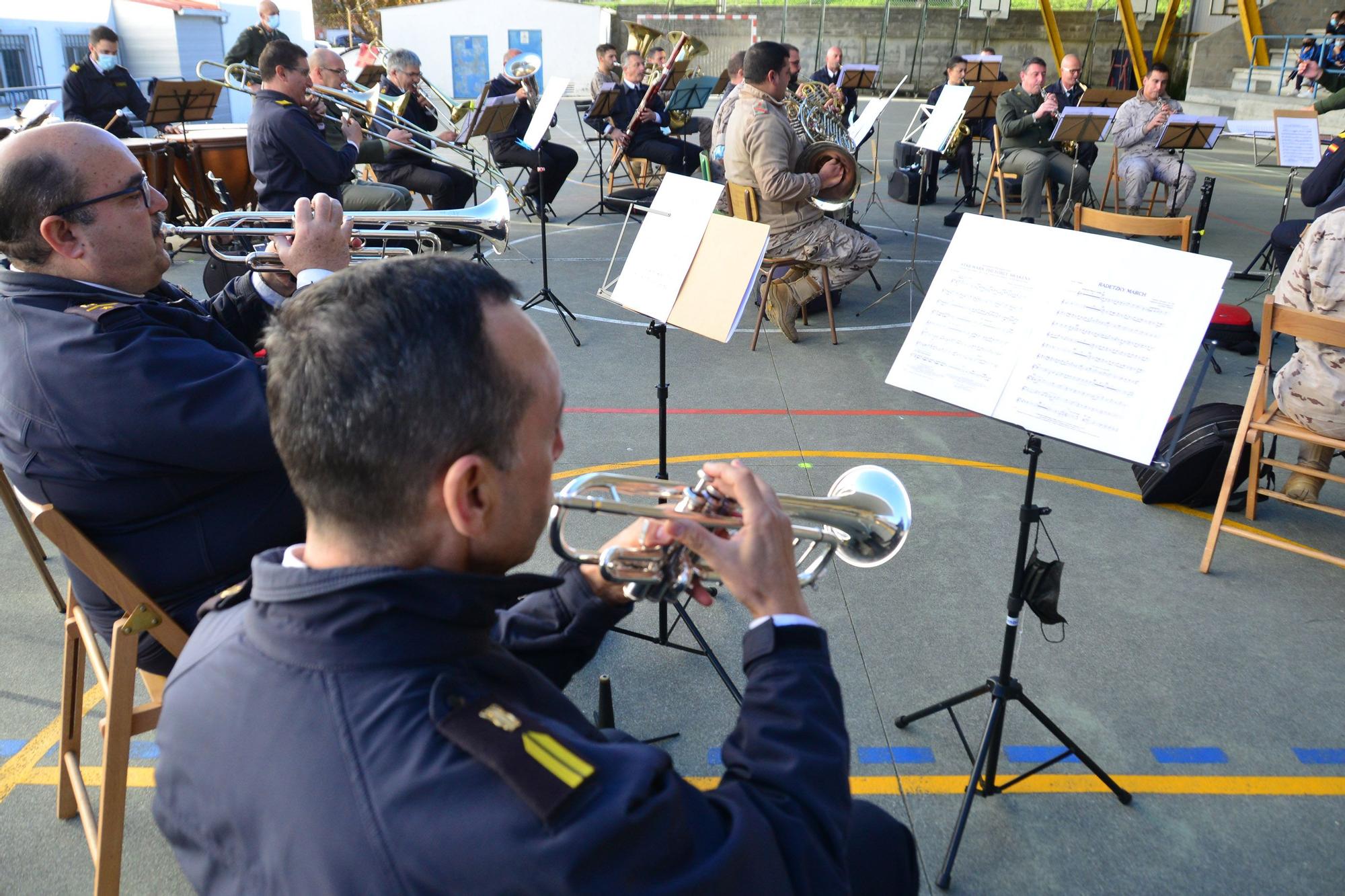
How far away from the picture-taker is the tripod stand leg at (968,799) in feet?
6.93

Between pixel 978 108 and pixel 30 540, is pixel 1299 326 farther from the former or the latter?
pixel 978 108

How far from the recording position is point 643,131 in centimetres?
998

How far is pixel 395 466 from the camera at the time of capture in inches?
38.6

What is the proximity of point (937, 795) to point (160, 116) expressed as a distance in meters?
8.80

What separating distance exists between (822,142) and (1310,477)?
3.36m

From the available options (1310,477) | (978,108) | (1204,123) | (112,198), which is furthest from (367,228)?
(978,108)

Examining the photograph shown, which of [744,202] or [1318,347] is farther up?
[744,202]

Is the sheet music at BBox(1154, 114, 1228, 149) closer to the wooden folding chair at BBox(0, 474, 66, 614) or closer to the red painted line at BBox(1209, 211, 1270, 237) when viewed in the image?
the red painted line at BBox(1209, 211, 1270, 237)

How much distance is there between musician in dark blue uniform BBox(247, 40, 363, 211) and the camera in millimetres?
5129

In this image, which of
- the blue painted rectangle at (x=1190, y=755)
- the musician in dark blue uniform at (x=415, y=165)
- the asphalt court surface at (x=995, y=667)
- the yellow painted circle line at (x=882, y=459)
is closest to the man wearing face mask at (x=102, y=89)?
the musician in dark blue uniform at (x=415, y=165)

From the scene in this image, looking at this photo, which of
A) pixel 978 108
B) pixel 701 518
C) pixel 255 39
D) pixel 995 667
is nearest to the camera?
pixel 701 518

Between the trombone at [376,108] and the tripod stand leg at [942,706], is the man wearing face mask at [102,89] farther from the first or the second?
the tripod stand leg at [942,706]

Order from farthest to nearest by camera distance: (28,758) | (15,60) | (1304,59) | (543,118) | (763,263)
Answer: (1304,59), (15,60), (543,118), (763,263), (28,758)

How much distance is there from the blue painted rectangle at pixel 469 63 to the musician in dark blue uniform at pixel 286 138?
17.5m
